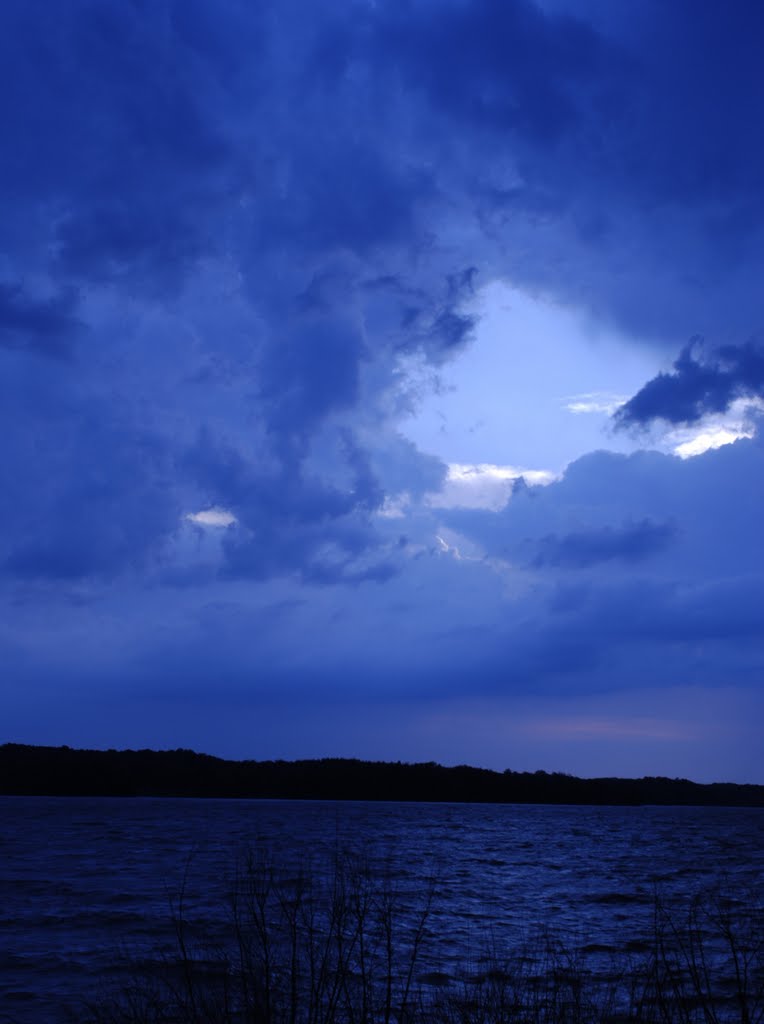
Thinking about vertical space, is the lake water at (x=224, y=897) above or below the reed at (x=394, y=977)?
below

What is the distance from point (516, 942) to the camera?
18906 millimetres

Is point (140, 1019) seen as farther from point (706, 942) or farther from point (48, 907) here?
point (48, 907)

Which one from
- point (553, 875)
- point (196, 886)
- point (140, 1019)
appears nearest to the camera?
point (140, 1019)

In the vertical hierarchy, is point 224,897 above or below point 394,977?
below

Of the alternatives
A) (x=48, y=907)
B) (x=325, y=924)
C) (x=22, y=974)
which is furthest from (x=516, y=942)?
(x=48, y=907)

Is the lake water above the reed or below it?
below

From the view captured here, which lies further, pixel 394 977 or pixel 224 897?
pixel 224 897

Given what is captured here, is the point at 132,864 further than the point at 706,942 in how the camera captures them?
Yes

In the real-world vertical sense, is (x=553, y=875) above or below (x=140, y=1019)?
below

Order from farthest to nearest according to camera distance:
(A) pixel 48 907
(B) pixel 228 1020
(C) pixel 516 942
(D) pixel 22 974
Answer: (A) pixel 48 907 < (C) pixel 516 942 < (D) pixel 22 974 < (B) pixel 228 1020

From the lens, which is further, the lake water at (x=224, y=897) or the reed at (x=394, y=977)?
the lake water at (x=224, y=897)

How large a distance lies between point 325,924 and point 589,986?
7.73 metres

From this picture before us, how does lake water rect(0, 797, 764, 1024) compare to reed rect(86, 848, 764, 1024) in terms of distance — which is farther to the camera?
lake water rect(0, 797, 764, 1024)

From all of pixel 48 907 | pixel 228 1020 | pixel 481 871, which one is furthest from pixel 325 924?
pixel 481 871
